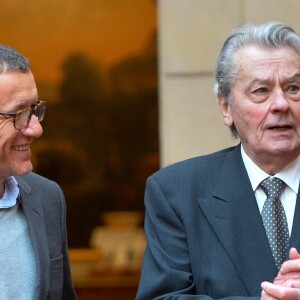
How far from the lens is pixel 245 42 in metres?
4.46

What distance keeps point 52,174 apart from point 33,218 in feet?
24.7

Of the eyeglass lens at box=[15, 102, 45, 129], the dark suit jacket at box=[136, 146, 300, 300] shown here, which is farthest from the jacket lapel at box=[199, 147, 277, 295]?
the eyeglass lens at box=[15, 102, 45, 129]

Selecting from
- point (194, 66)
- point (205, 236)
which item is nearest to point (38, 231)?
point (205, 236)

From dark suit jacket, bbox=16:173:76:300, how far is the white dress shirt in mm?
882

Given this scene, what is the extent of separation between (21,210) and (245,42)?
118cm

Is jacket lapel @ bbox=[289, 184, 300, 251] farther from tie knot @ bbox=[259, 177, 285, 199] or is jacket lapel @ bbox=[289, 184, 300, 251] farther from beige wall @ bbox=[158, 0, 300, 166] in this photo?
beige wall @ bbox=[158, 0, 300, 166]

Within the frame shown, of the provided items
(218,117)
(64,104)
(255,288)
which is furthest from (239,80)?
(64,104)

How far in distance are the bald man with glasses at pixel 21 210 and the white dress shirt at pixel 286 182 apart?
89 centimetres

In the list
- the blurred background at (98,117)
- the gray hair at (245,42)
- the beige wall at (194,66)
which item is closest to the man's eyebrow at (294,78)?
the gray hair at (245,42)

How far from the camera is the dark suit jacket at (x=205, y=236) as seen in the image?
4234 millimetres

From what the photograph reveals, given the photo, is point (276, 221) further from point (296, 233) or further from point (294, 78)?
point (294, 78)

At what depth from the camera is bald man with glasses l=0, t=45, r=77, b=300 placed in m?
4.35

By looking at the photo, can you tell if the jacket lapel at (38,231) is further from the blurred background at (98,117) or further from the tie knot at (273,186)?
the blurred background at (98,117)

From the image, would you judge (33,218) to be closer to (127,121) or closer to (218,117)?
(218,117)
